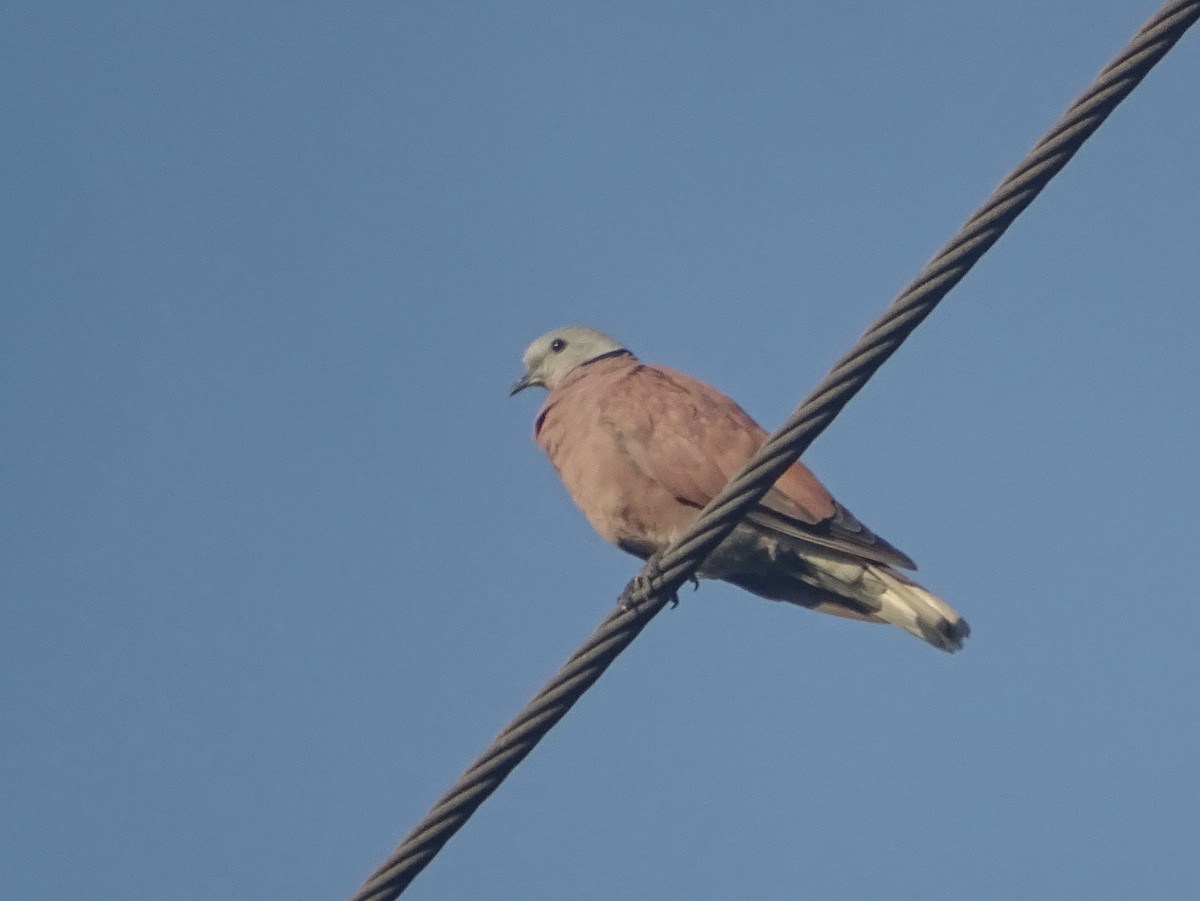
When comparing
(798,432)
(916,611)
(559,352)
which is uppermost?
(559,352)

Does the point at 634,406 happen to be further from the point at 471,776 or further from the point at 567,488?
the point at 471,776

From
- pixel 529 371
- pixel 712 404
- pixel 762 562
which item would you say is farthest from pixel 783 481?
pixel 529 371

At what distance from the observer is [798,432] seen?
3373 millimetres

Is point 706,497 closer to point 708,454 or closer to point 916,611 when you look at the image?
point 708,454

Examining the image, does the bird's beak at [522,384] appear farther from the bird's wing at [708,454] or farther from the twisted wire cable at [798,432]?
the twisted wire cable at [798,432]

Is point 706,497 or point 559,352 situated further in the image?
point 559,352

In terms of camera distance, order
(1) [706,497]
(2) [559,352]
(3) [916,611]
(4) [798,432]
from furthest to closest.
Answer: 1. (2) [559,352]
2. (1) [706,497]
3. (3) [916,611]
4. (4) [798,432]

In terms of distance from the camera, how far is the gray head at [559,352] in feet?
26.2

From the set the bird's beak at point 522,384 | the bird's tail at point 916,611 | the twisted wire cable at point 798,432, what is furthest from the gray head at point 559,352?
the twisted wire cable at point 798,432

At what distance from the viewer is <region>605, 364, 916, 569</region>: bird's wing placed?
5328 millimetres

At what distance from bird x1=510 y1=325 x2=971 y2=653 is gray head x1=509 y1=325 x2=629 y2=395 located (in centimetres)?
117

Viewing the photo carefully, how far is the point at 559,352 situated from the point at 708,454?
7.95 feet

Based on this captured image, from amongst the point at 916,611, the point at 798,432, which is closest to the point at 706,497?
the point at 916,611

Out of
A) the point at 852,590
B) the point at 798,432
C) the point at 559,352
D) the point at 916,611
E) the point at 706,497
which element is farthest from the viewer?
the point at 559,352
